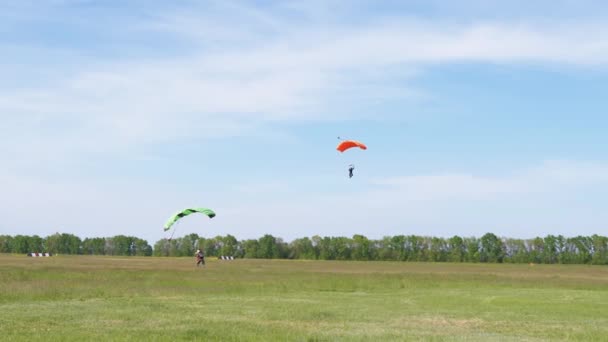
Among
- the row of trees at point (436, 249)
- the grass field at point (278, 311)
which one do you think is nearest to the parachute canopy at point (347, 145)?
the grass field at point (278, 311)

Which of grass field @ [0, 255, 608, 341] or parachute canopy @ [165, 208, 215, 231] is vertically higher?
parachute canopy @ [165, 208, 215, 231]

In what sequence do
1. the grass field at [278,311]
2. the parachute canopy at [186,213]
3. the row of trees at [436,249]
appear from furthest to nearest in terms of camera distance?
the row of trees at [436,249]
the parachute canopy at [186,213]
the grass field at [278,311]

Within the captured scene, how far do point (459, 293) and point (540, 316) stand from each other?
46.3 ft

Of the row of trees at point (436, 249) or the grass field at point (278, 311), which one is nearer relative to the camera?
the grass field at point (278, 311)

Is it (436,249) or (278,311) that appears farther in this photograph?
(436,249)

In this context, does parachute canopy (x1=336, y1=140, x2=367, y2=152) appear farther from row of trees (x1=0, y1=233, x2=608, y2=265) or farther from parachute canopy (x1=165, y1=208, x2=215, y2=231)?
row of trees (x1=0, y1=233, x2=608, y2=265)

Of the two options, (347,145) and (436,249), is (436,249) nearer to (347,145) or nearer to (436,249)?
(436,249)

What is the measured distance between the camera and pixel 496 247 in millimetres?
182000

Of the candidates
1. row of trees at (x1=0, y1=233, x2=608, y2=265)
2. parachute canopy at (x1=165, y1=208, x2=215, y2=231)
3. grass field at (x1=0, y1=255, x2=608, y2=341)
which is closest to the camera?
grass field at (x1=0, y1=255, x2=608, y2=341)

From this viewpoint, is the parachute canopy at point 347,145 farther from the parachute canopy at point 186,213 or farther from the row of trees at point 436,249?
the row of trees at point 436,249

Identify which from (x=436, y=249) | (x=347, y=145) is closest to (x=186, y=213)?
(x=347, y=145)

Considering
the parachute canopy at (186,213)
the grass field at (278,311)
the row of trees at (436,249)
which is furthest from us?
the row of trees at (436,249)

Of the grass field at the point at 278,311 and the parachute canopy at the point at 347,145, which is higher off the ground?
the parachute canopy at the point at 347,145

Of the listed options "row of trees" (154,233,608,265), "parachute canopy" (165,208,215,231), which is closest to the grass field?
"parachute canopy" (165,208,215,231)
